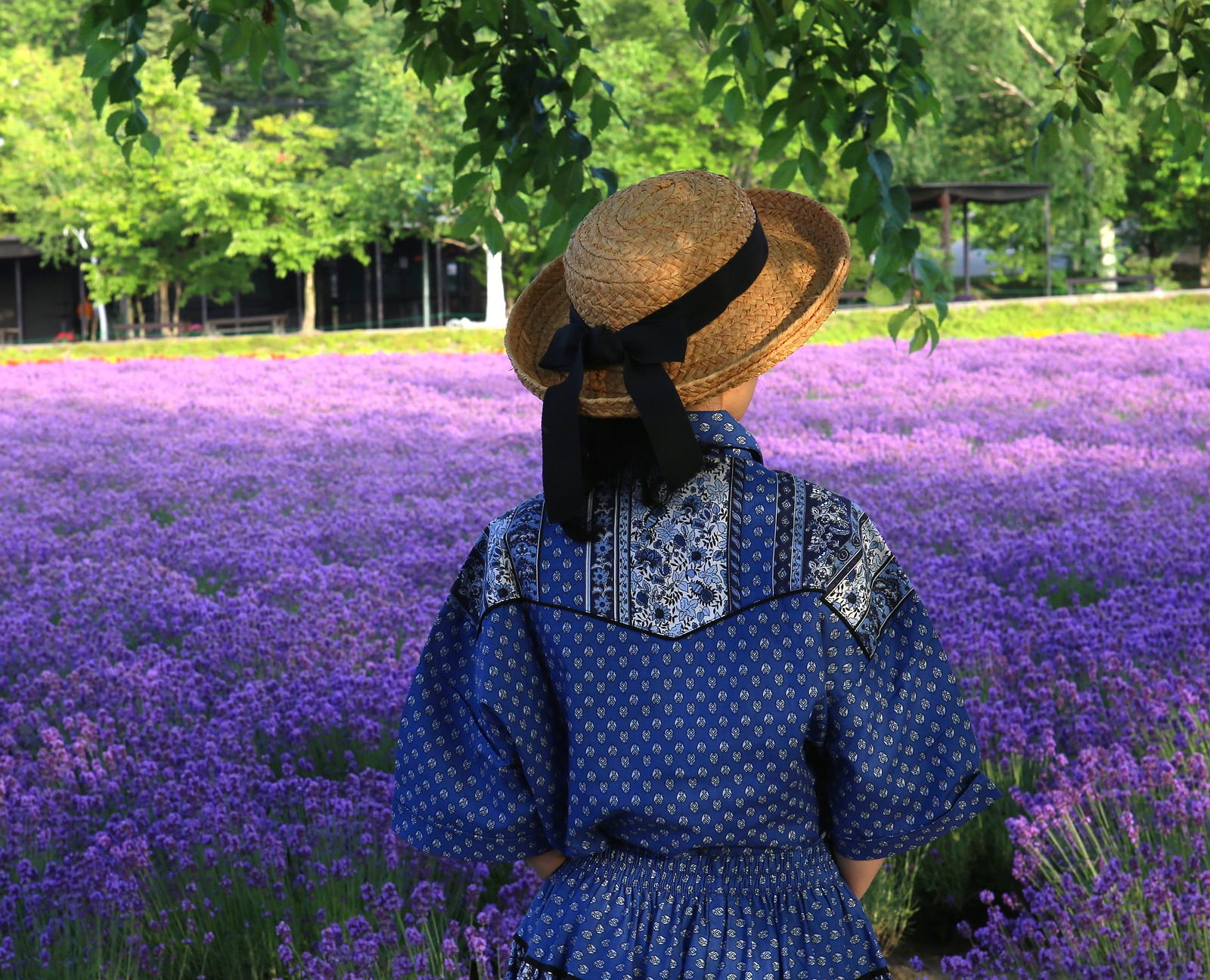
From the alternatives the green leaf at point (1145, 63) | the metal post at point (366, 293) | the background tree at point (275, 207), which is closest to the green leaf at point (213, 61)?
the green leaf at point (1145, 63)

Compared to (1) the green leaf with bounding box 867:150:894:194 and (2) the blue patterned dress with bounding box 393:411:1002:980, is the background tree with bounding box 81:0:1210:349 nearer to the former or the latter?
(1) the green leaf with bounding box 867:150:894:194

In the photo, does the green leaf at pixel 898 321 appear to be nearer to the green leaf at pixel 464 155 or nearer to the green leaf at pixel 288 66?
the green leaf at pixel 464 155

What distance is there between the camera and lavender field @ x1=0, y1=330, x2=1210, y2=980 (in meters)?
3.24

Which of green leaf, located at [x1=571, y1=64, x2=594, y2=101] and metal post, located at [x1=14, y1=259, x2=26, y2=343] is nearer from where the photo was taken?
green leaf, located at [x1=571, y1=64, x2=594, y2=101]

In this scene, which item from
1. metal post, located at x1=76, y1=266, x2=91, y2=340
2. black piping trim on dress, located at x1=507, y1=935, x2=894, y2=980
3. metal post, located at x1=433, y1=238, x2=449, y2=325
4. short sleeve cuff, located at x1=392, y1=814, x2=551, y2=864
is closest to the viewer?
black piping trim on dress, located at x1=507, y1=935, x2=894, y2=980

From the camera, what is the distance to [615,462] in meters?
2.00

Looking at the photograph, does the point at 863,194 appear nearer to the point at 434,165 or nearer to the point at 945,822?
the point at 945,822

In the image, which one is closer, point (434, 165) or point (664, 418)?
point (664, 418)

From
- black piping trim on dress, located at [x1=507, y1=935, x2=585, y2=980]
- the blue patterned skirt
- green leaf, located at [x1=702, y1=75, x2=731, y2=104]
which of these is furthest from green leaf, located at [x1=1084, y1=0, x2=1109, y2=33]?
black piping trim on dress, located at [x1=507, y1=935, x2=585, y2=980]

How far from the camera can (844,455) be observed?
11109mm

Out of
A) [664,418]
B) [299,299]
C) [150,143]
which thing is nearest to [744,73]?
[150,143]

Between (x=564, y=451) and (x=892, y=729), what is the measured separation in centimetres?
63

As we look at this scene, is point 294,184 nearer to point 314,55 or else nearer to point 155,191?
point 155,191

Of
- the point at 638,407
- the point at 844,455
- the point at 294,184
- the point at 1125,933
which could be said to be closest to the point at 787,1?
the point at 638,407
